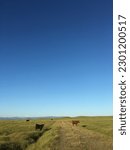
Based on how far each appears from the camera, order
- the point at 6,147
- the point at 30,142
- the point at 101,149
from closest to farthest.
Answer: the point at 101,149
the point at 6,147
the point at 30,142

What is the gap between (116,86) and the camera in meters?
8.23

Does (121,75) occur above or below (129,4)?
below

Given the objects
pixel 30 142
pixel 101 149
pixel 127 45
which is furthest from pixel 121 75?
pixel 30 142

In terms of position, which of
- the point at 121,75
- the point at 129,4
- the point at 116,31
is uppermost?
the point at 129,4

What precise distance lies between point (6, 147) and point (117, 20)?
1018 inches

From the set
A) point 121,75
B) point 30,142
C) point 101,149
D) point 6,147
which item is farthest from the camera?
point 30,142

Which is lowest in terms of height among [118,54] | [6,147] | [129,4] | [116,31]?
[6,147]

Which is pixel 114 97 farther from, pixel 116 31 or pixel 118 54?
pixel 116 31

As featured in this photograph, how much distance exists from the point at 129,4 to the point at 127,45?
1086mm

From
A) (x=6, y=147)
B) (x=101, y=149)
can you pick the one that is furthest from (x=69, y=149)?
(x=6, y=147)

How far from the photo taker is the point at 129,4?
8211 millimetres

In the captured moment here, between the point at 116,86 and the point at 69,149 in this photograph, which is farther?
the point at 69,149

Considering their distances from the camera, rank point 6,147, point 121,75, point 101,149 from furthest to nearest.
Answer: point 6,147 → point 101,149 → point 121,75

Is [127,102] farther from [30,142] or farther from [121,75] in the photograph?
[30,142]
